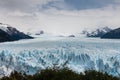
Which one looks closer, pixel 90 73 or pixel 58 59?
pixel 90 73

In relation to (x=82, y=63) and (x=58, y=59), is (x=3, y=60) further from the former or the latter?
(x=82, y=63)

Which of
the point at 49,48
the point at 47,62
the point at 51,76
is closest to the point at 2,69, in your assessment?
the point at 47,62

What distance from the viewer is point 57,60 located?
32.8m

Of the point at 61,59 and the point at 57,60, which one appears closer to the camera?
the point at 57,60

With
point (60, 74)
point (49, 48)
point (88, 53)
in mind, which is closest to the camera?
point (60, 74)

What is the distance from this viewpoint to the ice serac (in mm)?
31625

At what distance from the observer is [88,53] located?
34.0m

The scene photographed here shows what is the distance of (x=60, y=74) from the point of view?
1920 cm

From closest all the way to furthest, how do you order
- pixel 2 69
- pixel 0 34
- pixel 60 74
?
pixel 60 74 → pixel 2 69 → pixel 0 34

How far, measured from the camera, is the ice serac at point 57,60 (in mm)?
31625

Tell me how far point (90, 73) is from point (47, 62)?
13.8 m

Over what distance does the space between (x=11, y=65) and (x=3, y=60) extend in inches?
40.1

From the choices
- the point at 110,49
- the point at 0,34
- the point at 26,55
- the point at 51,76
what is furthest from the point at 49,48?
the point at 0,34

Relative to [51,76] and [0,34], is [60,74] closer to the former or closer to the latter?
[51,76]
